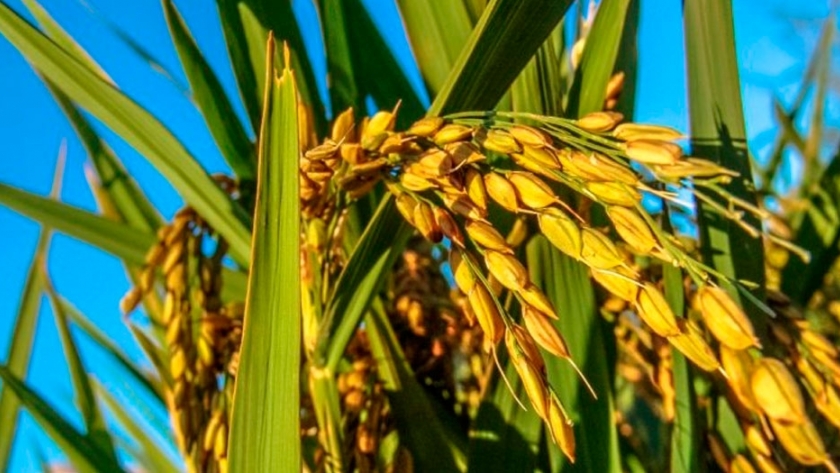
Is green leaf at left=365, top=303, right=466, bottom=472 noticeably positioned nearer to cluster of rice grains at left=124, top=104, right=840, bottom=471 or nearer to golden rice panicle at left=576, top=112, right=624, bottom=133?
cluster of rice grains at left=124, top=104, right=840, bottom=471

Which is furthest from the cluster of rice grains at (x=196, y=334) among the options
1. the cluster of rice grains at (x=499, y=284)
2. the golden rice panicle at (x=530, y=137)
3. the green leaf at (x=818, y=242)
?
the green leaf at (x=818, y=242)

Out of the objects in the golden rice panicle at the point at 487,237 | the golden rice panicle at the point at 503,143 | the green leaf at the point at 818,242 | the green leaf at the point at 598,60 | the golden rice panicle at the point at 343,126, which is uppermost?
the green leaf at the point at 598,60

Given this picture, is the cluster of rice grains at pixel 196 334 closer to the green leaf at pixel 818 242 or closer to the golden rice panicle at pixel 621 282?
the golden rice panicle at pixel 621 282

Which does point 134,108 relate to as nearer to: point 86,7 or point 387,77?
point 387,77

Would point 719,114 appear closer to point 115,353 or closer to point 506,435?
point 506,435

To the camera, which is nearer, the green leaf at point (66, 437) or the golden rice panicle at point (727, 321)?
the golden rice panicle at point (727, 321)

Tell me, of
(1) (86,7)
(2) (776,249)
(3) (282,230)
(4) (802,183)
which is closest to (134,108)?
(3) (282,230)

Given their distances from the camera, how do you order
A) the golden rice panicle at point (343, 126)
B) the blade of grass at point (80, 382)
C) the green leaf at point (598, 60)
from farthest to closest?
the blade of grass at point (80, 382), the green leaf at point (598, 60), the golden rice panicle at point (343, 126)
